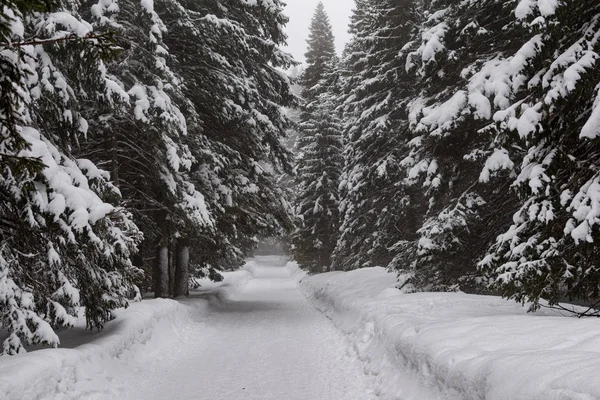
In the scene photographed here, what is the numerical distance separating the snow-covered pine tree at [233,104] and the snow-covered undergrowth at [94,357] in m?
3.24

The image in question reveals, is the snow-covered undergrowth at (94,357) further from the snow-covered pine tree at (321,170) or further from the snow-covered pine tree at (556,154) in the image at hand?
the snow-covered pine tree at (321,170)

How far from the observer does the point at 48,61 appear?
5680 mm

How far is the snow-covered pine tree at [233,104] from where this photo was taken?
12.1 meters

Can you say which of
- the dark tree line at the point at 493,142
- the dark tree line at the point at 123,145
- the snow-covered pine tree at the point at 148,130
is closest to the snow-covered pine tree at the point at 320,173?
the dark tree line at the point at 493,142

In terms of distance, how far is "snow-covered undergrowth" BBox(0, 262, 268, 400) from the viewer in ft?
14.6

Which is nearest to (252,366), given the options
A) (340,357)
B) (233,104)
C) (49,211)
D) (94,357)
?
(340,357)

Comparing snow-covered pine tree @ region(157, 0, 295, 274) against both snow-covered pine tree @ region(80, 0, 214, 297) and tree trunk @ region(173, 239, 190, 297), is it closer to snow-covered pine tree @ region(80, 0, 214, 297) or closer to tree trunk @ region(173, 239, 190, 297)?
tree trunk @ region(173, 239, 190, 297)

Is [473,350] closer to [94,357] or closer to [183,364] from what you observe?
[94,357]

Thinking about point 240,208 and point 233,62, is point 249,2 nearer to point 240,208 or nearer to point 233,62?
point 233,62

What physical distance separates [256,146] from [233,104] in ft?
6.05

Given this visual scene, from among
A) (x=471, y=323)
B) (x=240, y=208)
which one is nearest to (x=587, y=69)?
(x=471, y=323)

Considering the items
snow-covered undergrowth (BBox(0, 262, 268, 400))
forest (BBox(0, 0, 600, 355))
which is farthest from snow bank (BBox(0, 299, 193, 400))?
forest (BBox(0, 0, 600, 355))

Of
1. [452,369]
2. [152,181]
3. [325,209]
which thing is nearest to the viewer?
[452,369]

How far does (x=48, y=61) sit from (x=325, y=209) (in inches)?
818
